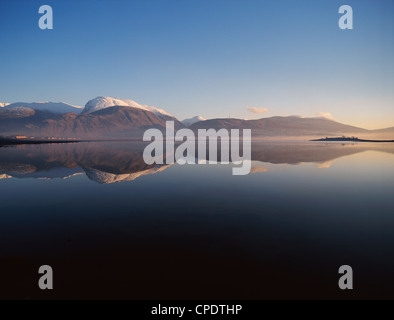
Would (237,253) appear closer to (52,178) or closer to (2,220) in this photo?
(2,220)

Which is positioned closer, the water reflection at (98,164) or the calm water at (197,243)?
the calm water at (197,243)

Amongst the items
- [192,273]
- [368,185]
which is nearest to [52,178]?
[192,273]

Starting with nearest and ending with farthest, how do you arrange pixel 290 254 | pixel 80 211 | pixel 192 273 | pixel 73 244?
pixel 192 273
pixel 290 254
pixel 73 244
pixel 80 211

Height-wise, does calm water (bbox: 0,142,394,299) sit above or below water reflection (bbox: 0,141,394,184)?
below

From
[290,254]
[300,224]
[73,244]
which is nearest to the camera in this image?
[290,254]

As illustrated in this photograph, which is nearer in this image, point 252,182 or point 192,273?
point 192,273

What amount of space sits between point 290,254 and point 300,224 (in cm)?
269

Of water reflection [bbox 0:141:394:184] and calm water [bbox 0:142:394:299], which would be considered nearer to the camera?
calm water [bbox 0:142:394:299]

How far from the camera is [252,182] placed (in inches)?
680

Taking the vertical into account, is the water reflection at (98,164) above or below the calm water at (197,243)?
above

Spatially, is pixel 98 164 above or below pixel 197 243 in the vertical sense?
above

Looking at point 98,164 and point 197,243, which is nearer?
point 197,243
